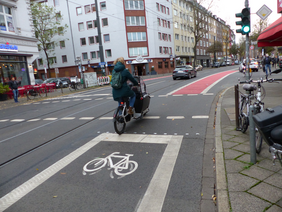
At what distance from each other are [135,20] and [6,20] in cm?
2792

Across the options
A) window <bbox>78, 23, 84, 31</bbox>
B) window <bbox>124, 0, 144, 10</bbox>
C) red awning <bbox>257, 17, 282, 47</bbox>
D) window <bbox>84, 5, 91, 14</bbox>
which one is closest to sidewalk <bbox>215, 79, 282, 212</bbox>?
red awning <bbox>257, 17, 282, 47</bbox>

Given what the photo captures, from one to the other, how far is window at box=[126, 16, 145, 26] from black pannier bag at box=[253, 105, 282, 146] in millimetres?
46238

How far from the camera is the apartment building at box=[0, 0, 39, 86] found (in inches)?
877

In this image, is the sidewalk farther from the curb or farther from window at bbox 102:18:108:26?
window at bbox 102:18:108:26

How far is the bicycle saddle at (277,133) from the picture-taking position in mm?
2382

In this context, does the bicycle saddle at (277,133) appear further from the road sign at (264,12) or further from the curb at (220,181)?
the road sign at (264,12)

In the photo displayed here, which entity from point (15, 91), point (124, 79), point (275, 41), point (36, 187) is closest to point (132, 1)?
point (15, 91)

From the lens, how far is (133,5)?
46.3 meters

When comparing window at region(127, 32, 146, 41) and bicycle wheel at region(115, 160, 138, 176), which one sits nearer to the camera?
bicycle wheel at region(115, 160, 138, 176)

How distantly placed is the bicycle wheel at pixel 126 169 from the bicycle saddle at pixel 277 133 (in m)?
2.19

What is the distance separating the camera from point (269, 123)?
8.11ft

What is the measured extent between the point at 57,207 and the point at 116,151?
1944 millimetres

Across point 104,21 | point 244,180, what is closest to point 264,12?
point 244,180

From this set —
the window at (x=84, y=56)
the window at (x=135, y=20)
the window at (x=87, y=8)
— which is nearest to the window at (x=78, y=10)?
the window at (x=87, y=8)
